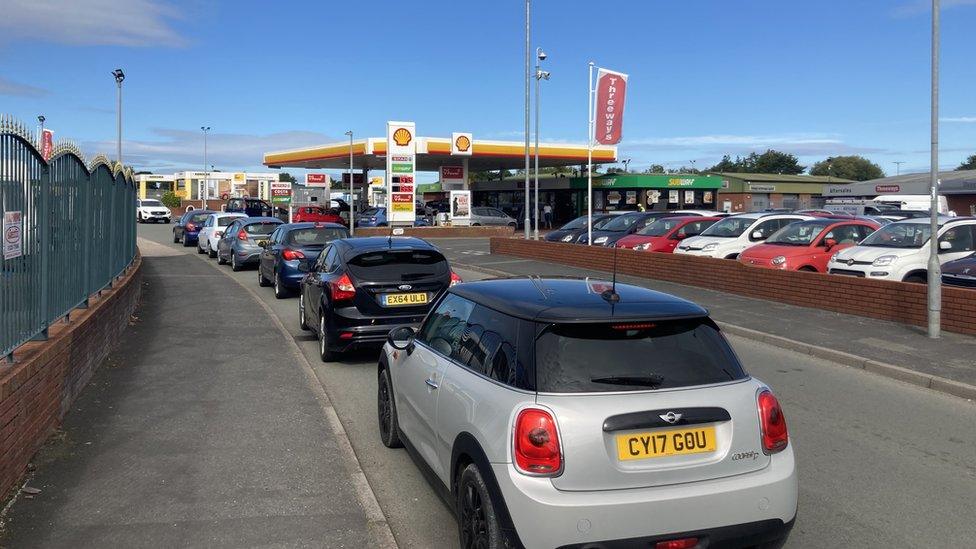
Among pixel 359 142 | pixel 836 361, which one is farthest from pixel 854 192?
pixel 836 361

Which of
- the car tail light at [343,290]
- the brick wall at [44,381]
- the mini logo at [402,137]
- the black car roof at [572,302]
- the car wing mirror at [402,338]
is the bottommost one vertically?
the brick wall at [44,381]

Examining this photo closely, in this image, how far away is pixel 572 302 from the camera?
4.28 meters

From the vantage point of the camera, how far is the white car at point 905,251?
14031 mm

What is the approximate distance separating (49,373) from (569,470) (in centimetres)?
454

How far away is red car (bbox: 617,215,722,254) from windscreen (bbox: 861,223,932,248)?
21.4 ft

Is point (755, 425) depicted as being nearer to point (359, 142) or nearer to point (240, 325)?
point (240, 325)

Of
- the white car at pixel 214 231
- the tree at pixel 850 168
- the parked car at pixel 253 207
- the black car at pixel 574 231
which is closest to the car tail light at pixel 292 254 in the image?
the white car at pixel 214 231

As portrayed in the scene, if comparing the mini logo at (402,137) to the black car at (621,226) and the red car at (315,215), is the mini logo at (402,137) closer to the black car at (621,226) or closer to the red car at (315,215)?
the red car at (315,215)

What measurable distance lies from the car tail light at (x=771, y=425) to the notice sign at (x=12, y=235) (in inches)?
187

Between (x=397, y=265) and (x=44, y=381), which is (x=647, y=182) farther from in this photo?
(x=44, y=381)

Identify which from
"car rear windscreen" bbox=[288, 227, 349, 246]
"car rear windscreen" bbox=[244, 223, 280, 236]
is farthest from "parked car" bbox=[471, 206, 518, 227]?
"car rear windscreen" bbox=[288, 227, 349, 246]

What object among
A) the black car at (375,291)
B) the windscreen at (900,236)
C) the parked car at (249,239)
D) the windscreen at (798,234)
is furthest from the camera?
the parked car at (249,239)

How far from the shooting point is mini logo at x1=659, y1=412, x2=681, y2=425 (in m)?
3.71

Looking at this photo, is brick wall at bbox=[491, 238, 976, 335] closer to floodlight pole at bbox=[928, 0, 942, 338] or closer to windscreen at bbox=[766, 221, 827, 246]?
floodlight pole at bbox=[928, 0, 942, 338]
